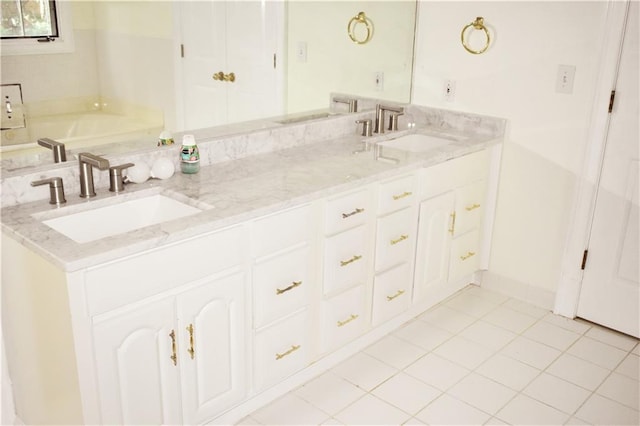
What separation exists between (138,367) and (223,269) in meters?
0.39

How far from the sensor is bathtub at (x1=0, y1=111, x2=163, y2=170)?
6.02 feet

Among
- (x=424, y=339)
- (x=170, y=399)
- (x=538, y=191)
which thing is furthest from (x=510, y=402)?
(x=170, y=399)

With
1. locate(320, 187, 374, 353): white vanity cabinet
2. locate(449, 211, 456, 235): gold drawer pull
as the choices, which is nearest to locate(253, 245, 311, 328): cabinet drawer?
locate(320, 187, 374, 353): white vanity cabinet

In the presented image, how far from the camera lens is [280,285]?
7.36 feet

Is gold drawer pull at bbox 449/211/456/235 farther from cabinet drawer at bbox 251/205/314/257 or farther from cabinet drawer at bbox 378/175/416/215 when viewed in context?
cabinet drawer at bbox 251/205/314/257

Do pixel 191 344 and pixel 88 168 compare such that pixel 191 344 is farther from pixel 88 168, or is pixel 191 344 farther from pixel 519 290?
pixel 519 290

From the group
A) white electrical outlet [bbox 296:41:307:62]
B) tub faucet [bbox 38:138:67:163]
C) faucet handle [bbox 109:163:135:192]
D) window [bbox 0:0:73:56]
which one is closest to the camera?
window [bbox 0:0:73:56]

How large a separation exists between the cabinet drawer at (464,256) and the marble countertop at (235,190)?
0.47 metres

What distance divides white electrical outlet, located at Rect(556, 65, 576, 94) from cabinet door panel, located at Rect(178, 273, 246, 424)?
1789 millimetres

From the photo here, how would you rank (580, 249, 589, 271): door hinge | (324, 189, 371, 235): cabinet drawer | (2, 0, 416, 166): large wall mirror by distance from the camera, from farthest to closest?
(580, 249, 589, 271): door hinge, (324, 189, 371, 235): cabinet drawer, (2, 0, 416, 166): large wall mirror

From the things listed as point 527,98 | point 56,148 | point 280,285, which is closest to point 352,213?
point 280,285

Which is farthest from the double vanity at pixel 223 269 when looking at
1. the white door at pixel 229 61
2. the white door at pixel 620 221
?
the white door at pixel 620 221

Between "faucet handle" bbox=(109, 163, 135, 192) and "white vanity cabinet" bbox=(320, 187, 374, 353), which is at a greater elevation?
"faucet handle" bbox=(109, 163, 135, 192)

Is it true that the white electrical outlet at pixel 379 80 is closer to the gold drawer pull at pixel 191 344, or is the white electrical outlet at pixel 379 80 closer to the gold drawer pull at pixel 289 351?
the gold drawer pull at pixel 289 351
